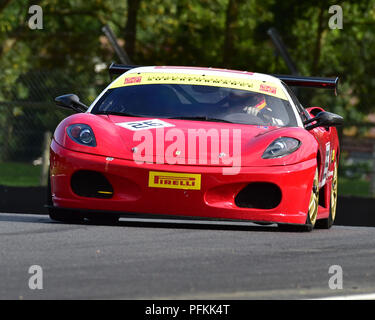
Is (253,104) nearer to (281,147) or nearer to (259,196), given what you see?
(281,147)

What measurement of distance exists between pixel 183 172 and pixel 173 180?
93 mm

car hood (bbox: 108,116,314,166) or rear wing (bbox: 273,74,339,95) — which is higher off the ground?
rear wing (bbox: 273,74,339,95)

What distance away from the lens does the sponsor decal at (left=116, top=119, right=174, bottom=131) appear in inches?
349

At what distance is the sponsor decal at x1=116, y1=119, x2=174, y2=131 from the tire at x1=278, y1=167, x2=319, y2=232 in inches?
48.6

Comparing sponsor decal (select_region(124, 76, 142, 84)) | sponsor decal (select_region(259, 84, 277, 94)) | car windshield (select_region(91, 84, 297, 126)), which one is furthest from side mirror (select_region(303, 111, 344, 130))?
sponsor decal (select_region(124, 76, 142, 84))

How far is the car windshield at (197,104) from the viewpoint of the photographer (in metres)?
9.42

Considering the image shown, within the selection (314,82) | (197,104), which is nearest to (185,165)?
(197,104)

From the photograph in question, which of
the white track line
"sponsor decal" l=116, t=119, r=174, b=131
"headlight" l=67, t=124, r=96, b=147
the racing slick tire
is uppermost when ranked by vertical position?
"sponsor decal" l=116, t=119, r=174, b=131

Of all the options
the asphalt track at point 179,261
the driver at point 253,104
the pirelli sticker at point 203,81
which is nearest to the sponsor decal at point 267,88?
the pirelli sticker at point 203,81

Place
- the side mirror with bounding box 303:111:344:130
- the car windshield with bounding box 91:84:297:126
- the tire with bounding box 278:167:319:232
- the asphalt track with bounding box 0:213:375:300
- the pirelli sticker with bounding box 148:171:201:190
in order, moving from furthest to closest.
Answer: the side mirror with bounding box 303:111:344:130
the car windshield with bounding box 91:84:297:126
the tire with bounding box 278:167:319:232
the pirelli sticker with bounding box 148:171:201:190
the asphalt track with bounding box 0:213:375:300

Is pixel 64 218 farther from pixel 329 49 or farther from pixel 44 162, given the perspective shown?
Answer: pixel 329 49

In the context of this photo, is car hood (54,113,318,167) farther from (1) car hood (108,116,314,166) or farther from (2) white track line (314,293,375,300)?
(2) white track line (314,293,375,300)

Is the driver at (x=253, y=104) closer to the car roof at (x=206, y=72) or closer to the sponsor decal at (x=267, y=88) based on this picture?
the sponsor decal at (x=267, y=88)
